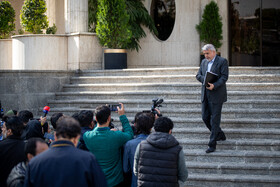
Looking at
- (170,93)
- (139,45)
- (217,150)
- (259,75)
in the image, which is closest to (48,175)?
(217,150)

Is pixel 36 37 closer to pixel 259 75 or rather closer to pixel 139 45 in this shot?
pixel 139 45

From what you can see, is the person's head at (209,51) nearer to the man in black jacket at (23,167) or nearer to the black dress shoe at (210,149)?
the black dress shoe at (210,149)

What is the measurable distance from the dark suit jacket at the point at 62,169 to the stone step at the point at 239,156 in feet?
16.9

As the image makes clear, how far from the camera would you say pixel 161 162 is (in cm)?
492

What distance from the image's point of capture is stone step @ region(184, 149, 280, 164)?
27.5 ft

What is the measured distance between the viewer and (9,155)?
4.79 m

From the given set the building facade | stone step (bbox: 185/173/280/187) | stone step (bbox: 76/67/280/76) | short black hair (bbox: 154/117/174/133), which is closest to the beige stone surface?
the building facade

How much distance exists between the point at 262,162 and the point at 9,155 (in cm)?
514

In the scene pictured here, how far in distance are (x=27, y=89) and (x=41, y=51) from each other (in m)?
2.16

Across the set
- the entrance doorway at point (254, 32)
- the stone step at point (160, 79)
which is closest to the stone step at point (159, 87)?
the stone step at point (160, 79)

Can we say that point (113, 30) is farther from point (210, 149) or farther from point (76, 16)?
point (210, 149)

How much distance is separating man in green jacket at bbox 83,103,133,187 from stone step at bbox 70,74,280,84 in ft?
19.6

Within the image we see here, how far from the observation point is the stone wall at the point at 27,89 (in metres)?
11.4

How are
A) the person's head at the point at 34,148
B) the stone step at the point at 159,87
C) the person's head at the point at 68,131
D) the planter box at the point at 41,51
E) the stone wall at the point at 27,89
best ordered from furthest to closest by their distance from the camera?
the planter box at the point at 41,51 → the stone wall at the point at 27,89 → the stone step at the point at 159,87 → the person's head at the point at 34,148 → the person's head at the point at 68,131
